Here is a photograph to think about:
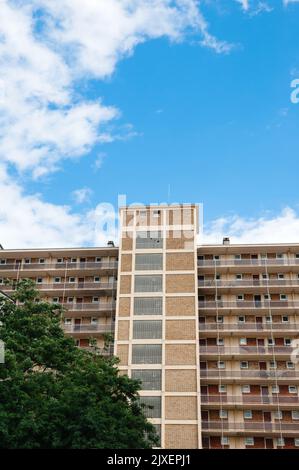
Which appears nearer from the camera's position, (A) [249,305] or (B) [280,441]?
(B) [280,441]

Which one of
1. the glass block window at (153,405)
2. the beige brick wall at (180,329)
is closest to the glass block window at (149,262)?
the beige brick wall at (180,329)

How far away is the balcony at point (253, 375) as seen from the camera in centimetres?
4144

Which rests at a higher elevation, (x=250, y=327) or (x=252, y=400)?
(x=250, y=327)

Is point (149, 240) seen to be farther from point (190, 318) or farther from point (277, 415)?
point (277, 415)

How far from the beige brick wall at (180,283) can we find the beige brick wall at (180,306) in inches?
27.0

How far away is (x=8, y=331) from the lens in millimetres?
23891

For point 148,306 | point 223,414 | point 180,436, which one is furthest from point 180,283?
point 180,436

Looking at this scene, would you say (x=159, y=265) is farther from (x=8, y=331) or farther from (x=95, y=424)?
(x=95, y=424)

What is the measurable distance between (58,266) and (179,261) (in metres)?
11.5

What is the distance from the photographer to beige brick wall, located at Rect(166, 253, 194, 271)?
44.9m

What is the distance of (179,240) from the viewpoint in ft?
152

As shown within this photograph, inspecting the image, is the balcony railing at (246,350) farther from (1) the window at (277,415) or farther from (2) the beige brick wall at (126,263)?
(2) the beige brick wall at (126,263)
